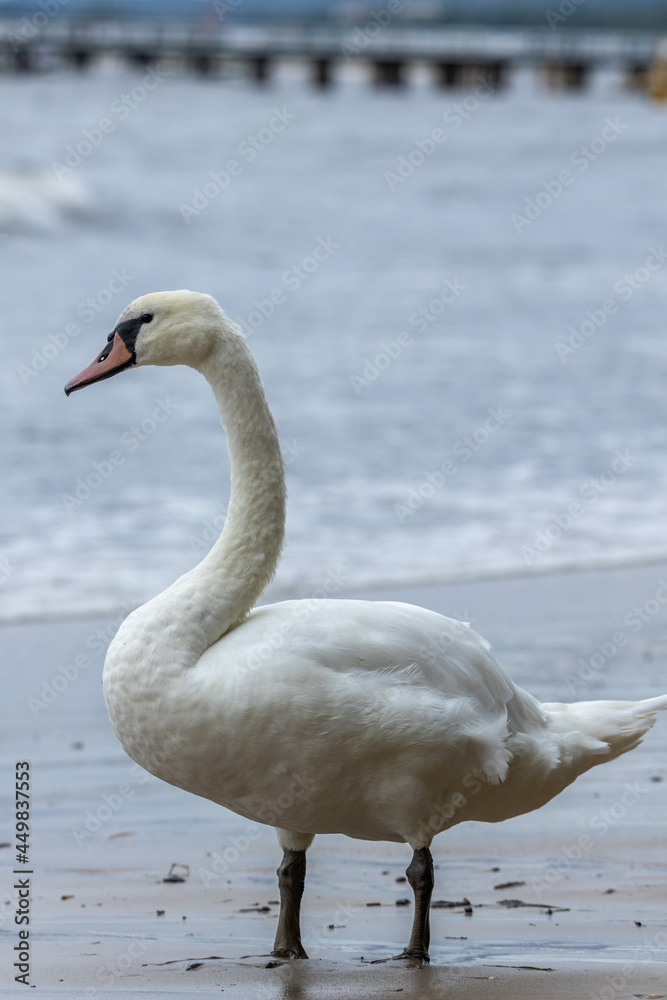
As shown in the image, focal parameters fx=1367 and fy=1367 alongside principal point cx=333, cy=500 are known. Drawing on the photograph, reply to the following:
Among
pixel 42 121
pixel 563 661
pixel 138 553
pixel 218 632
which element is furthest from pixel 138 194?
pixel 218 632

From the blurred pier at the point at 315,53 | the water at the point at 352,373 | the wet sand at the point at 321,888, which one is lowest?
the blurred pier at the point at 315,53

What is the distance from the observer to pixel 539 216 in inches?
1158

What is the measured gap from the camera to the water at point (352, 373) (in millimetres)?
8477

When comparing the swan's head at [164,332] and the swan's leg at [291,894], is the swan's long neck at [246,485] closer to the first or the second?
the swan's head at [164,332]

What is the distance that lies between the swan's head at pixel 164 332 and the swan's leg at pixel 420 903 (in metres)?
1.46

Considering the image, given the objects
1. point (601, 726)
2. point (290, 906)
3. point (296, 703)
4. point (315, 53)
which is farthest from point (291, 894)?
point (315, 53)

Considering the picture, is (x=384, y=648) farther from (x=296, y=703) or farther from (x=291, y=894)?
(x=291, y=894)

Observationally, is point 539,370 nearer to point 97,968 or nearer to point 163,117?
point 97,968

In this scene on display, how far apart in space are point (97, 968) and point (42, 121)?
48628 millimetres

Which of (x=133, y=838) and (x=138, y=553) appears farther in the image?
(x=138, y=553)

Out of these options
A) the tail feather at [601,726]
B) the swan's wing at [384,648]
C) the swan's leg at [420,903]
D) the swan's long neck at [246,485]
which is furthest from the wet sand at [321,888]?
the swan's long neck at [246,485]

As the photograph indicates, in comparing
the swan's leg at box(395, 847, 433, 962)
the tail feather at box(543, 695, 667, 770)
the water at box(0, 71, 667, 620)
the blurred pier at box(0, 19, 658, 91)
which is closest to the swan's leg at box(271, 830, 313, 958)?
the swan's leg at box(395, 847, 433, 962)

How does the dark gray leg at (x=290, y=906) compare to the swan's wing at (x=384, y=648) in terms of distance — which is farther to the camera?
the dark gray leg at (x=290, y=906)

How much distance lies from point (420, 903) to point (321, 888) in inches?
26.8
